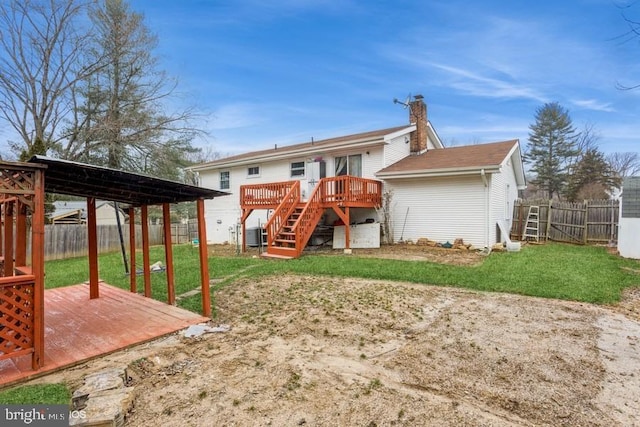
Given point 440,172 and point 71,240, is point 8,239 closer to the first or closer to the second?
point 71,240

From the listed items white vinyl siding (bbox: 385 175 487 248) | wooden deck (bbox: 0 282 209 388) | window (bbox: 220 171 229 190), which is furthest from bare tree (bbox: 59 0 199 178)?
white vinyl siding (bbox: 385 175 487 248)

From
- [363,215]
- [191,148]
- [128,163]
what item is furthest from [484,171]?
[128,163]

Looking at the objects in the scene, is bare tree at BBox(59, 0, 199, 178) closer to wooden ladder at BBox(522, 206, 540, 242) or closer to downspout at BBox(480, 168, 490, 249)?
downspout at BBox(480, 168, 490, 249)

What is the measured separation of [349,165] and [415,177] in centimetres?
299

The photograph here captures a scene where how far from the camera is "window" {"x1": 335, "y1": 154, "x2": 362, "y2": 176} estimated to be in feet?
46.3

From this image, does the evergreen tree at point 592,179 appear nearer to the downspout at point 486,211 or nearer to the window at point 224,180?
the downspout at point 486,211

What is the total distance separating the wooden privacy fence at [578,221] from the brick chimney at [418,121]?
17.7ft

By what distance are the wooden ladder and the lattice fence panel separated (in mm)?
16172

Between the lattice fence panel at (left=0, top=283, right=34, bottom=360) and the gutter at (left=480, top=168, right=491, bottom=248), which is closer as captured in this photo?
the lattice fence panel at (left=0, top=283, right=34, bottom=360)

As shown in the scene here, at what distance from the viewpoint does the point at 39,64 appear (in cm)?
1587

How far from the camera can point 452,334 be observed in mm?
4430

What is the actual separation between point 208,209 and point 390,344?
53.5 feet

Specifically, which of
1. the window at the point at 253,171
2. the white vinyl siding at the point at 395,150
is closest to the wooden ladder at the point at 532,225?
the white vinyl siding at the point at 395,150

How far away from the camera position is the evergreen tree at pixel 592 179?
2558 cm
